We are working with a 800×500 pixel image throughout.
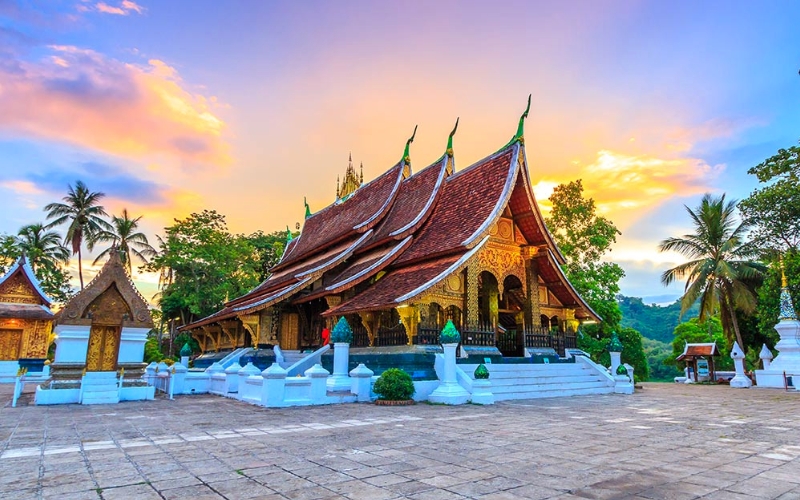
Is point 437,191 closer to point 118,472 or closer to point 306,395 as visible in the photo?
point 306,395

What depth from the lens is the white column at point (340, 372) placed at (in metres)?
8.92

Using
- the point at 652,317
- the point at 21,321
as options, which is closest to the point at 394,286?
the point at 21,321

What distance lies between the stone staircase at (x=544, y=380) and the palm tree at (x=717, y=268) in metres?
11.2

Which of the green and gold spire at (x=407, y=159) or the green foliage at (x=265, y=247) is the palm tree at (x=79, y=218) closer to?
the green foliage at (x=265, y=247)

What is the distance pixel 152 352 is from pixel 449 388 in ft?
80.6

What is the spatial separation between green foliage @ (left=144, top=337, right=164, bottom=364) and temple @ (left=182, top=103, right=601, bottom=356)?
8735mm

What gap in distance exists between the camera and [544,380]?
10914 mm

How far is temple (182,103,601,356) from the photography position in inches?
471

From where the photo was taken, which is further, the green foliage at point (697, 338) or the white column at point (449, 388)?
the green foliage at point (697, 338)

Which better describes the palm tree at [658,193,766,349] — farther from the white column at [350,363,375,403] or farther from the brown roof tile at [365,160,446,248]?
the white column at [350,363,375,403]

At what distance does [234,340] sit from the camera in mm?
18750

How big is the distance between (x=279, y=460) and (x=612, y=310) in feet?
67.6

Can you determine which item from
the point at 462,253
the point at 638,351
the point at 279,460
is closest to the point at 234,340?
the point at 462,253

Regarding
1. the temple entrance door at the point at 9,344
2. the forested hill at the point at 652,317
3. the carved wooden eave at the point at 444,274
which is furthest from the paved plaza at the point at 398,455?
the forested hill at the point at 652,317
